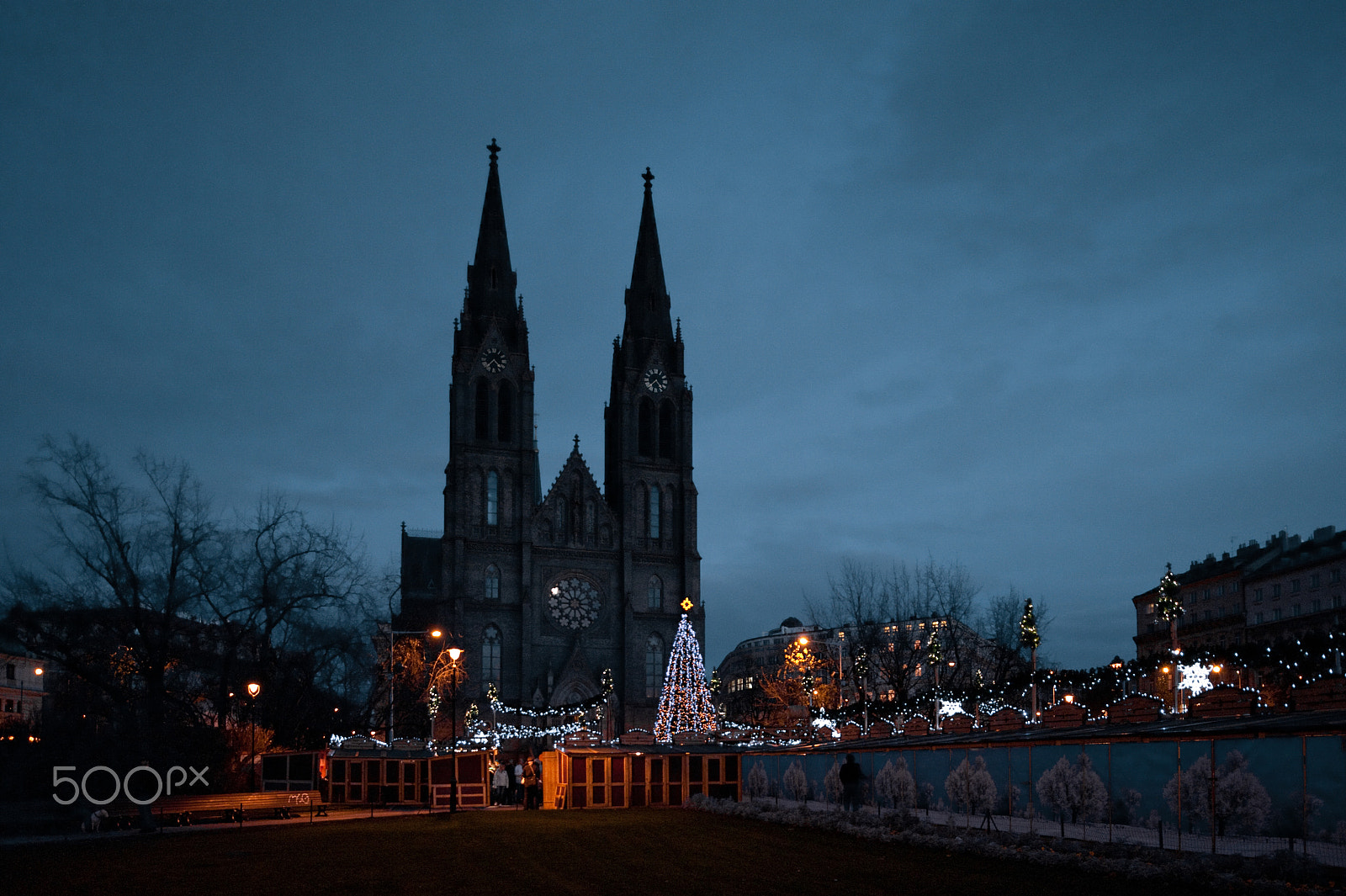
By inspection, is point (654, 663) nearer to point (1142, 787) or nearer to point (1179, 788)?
point (1142, 787)

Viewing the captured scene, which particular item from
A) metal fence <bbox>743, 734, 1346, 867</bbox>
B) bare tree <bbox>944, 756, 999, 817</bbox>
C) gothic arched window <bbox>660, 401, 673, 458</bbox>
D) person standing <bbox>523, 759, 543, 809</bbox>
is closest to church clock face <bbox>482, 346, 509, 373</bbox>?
gothic arched window <bbox>660, 401, 673, 458</bbox>

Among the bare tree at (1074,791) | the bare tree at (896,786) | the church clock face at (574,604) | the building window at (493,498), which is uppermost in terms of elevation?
the building window at (493,498)

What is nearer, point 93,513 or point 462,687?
point 93,513

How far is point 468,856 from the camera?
2148 centimetres

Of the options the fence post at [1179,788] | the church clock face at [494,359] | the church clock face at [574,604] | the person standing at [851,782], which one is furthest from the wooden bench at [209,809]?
the church clock face at [494,359]

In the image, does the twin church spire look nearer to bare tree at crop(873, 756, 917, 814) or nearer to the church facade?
the church facade

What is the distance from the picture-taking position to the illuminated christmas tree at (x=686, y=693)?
169ft

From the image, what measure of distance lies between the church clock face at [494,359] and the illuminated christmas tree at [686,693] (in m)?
38.8

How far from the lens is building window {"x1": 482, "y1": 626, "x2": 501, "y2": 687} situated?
8206cm

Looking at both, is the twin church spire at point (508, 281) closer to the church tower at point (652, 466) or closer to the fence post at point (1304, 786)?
the church tower at point (652, 466)

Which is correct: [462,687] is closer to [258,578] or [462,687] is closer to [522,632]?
[522,632]

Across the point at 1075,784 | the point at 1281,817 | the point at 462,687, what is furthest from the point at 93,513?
the point at 462,687

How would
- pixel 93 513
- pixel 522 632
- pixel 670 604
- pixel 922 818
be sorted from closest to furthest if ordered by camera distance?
pixel 922 818
pixel 93 513
pixel 522 632
pixel 670 604

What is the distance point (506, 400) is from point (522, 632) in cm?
1711
